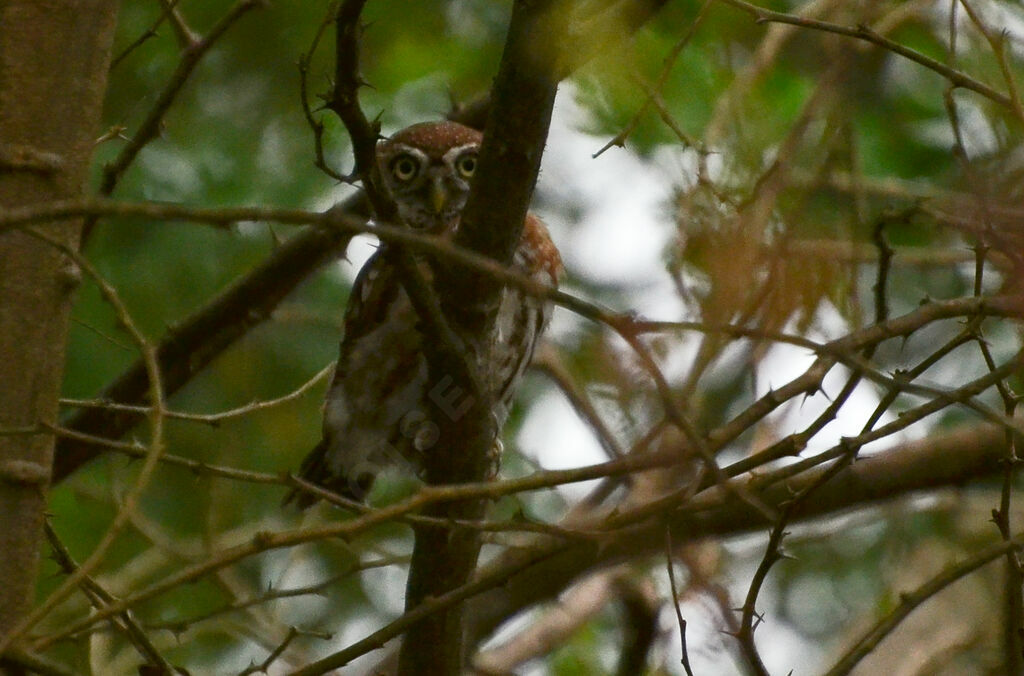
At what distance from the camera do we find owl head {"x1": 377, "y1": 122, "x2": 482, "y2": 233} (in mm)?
5105

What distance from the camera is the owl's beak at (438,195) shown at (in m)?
5.16

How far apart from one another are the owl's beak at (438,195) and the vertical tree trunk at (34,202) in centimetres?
253

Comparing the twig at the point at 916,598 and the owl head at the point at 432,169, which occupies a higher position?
the owl head at the point at 432,169

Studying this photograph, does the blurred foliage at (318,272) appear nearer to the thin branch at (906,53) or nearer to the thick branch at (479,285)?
the thick branch at (479,285)

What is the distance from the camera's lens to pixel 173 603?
6039 millimetres

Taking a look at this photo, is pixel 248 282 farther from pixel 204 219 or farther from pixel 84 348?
pixel 204 219

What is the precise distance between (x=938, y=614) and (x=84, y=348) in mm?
3408

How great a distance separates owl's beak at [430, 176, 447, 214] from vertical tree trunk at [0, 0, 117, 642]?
8.31ft

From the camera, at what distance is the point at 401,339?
15.9 feet


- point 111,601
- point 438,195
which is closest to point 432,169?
point 438,195

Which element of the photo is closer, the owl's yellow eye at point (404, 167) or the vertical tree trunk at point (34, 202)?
the vertical tree trunk at point (34, 202)

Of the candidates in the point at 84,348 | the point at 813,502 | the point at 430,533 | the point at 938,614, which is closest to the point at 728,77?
the point at 813,502

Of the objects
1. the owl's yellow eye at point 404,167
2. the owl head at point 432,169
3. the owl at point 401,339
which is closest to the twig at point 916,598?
the owl at point 401,339

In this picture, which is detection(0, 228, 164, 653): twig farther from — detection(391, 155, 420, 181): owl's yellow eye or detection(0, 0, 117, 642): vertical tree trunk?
detection(391, 155, 420, 181): owl's yellow eye
